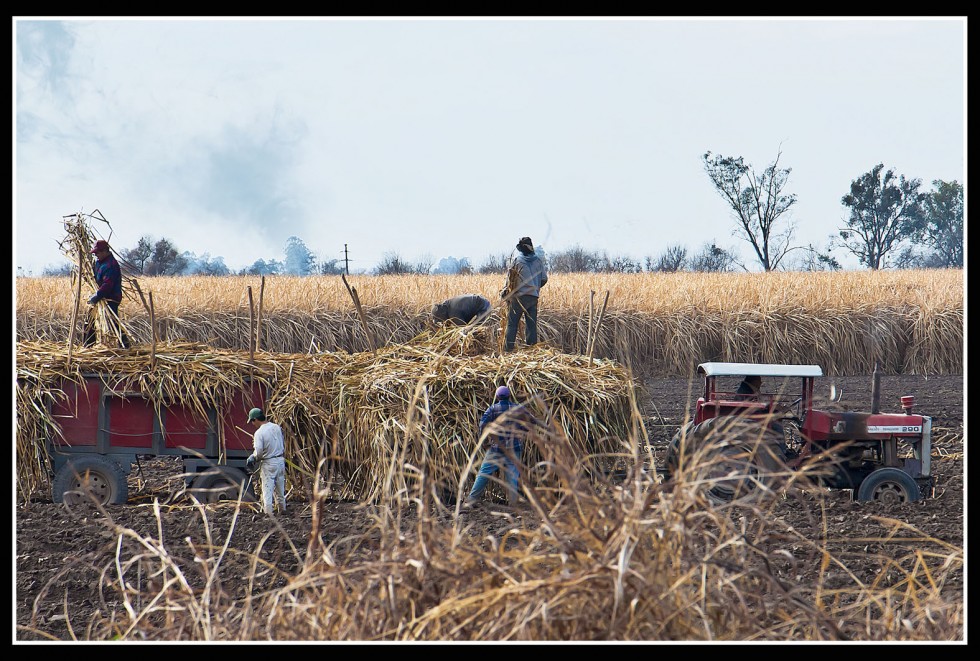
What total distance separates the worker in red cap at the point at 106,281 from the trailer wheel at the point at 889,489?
7.30m

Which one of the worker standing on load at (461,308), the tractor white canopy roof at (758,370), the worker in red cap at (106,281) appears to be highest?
the worker in red cap at (106,281)

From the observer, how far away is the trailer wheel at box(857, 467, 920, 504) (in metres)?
8.71

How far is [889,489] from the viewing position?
28.8ft

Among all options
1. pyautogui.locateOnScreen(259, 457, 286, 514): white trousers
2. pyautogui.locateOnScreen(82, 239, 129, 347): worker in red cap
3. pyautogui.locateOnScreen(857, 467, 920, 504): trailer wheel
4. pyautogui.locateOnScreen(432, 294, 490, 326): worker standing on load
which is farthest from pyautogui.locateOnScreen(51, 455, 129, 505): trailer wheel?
pyautogui.locateOnScreen(857, 467, 920, 504): trailer wheel

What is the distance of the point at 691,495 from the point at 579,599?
60 cm

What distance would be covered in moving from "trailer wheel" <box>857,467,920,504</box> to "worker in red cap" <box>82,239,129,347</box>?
730 centimetres

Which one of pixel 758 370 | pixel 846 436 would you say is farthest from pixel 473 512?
pixel 846 436

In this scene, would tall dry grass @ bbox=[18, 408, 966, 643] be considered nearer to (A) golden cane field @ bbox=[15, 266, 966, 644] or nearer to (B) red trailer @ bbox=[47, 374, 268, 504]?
(A) golden cane field @ bbox=[15, 266, 966, 644]

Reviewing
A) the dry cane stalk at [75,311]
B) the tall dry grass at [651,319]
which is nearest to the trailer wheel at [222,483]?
the dry cane stalk at [75,311]

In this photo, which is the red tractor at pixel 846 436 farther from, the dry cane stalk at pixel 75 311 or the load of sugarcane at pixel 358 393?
the dry cane stalk at pixel 75 311

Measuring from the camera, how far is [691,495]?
3.68 metres

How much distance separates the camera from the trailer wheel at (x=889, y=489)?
8.71 m

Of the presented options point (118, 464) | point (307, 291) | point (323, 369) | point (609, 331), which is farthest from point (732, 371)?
point (307, 291)

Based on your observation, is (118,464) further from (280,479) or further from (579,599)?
(579,599)
